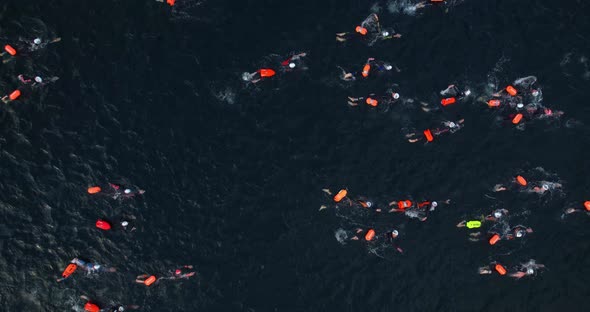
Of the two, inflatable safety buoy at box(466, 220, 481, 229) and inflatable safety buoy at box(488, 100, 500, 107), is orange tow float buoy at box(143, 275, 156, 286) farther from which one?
inflatable safety buoy at box(488, 100, 500, 107)

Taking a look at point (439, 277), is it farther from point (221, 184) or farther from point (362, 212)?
point (221, 184)

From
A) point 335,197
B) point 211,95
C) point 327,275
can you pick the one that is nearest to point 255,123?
point 211,95

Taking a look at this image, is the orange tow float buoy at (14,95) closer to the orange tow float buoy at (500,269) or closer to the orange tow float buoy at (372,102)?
the orange tow float buoy at (372,102)

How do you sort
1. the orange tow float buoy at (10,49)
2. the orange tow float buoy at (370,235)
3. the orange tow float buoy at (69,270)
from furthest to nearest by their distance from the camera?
the orange tow float buoy at (370,235) → the orange tow float buoy at (10,49) → the orange tow float buoy at (69,270)

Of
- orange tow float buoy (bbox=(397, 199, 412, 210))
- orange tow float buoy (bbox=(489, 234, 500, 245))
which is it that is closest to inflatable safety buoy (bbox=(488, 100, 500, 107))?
orange tow float buoy (bbox=(489, 234, 500, 245))

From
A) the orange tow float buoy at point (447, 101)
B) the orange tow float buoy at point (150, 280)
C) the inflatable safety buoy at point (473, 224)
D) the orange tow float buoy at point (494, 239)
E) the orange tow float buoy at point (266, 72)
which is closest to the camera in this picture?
the orange tow float buoy at point (150, 280)

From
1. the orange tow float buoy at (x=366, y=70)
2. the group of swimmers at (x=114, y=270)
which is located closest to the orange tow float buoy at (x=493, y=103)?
the orange tow float buoy at (x=366, y=70)

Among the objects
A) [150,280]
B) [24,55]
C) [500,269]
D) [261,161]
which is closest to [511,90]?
[500,269]
